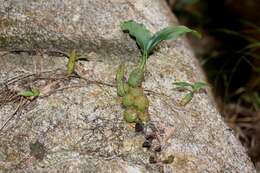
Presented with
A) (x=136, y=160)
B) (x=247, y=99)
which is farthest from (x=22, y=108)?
(x=247, y=99)

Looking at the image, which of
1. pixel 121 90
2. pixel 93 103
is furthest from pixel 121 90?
pixel 93 103

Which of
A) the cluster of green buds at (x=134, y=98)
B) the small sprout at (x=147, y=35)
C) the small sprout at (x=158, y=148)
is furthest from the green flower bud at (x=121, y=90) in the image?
the small sprout at (x=158, y=148)

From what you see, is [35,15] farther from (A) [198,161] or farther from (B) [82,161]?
(A) [198,161]

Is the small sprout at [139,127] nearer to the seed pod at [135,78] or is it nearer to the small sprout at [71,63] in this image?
the seed pod at [135,78]

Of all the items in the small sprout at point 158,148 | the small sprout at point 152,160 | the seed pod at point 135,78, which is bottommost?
the small sprout at point 152,160

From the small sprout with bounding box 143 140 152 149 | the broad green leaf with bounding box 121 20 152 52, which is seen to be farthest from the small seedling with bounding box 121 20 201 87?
the small sprout with bounding box 143 140 152 149

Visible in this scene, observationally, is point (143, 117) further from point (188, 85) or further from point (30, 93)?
point (30, 93)

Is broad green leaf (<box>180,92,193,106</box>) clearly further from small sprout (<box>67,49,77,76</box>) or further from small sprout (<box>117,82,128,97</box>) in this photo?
small sprout (<box>67,49,77,76</box>)
